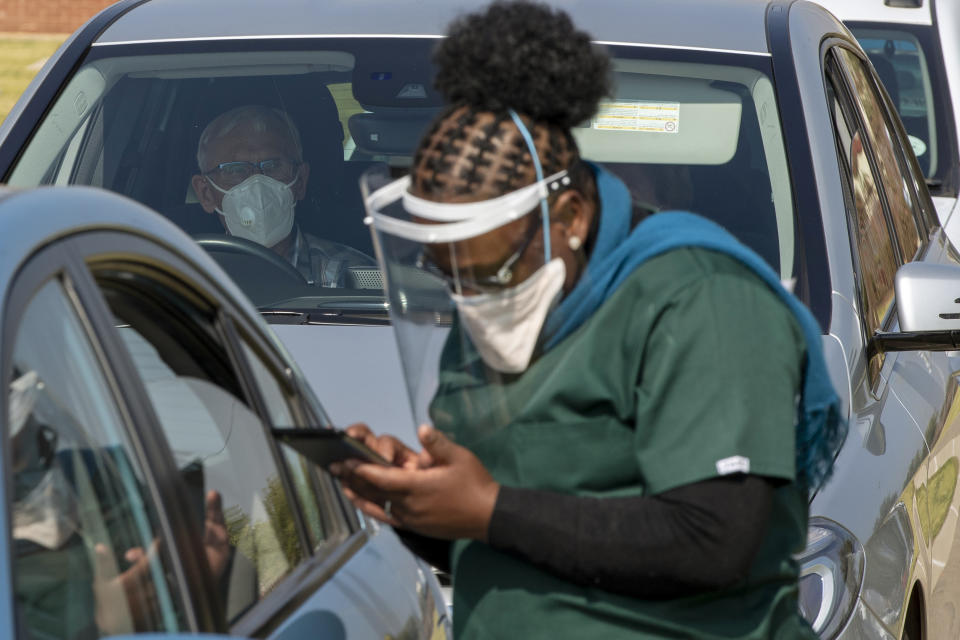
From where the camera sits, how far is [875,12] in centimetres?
802

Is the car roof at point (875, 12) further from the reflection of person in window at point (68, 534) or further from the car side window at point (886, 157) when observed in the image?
the reflection of person in window at point (68, 534)

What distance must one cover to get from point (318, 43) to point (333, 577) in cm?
219

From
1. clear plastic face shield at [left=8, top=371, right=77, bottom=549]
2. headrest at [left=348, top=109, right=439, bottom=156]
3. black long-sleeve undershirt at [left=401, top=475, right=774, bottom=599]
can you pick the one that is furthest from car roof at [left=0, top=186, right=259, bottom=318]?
headrest at [left=348, top=109, right=439, bottom=156]

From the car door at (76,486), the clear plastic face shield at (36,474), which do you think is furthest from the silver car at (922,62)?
the clear plastic face shield at (36,474)

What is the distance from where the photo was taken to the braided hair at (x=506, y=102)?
1873 mm

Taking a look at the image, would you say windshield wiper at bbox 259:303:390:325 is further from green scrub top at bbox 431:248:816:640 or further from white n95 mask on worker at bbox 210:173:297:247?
green scrub top at bbox 431:248:816:640

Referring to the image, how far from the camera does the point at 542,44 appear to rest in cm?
198

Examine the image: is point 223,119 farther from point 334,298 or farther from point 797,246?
point 797,246

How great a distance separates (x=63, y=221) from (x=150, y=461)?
0.27 meters

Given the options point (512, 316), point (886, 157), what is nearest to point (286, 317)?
point (512, 316)

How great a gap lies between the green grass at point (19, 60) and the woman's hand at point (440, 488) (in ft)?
47.2

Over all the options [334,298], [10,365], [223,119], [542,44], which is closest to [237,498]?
[10,365]

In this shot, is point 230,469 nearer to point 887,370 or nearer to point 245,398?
point 245,398

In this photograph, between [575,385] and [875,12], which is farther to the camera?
[875,12]
